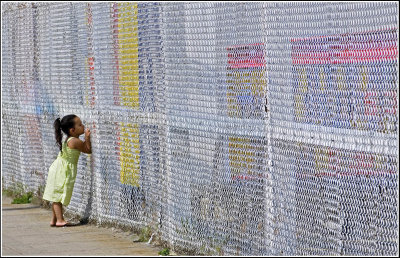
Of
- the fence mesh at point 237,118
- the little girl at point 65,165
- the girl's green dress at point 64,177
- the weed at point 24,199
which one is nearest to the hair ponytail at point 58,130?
the little girl at point 65,165

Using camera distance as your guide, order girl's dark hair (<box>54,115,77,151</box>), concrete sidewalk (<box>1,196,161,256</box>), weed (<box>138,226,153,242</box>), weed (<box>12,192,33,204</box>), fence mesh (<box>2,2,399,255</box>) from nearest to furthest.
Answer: fence mesh (<box>2,2,399,255</box>), concrete sidewalk (<box>1,196,161,256</box>), weed (<box>138,226,153,242</box>), girl's dark hair (<box>54,115,77,151</box>), weed (<box>12,192,33,204</box>)

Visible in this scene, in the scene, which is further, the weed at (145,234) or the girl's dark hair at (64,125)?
the girl's dark hair at (64,125)

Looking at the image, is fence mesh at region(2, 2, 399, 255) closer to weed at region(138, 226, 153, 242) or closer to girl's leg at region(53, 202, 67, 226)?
weed at region(138, 226, 153, 242)

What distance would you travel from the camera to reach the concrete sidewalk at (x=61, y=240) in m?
7.36

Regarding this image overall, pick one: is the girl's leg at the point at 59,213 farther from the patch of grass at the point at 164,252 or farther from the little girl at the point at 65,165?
the patch of grass at the point at 164,252

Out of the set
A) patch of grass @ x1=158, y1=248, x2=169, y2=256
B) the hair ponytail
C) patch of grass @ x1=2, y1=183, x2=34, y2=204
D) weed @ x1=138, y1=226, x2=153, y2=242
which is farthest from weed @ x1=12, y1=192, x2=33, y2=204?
patch of grass @ x1=158, y1=248, x2=169, y2=256

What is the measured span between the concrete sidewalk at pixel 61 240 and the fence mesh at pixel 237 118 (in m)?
0.22

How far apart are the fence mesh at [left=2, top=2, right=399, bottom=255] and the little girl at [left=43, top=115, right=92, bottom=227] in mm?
192

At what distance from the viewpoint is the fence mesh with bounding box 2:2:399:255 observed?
16.1ft

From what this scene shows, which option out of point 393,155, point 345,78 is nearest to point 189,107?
point 345,78

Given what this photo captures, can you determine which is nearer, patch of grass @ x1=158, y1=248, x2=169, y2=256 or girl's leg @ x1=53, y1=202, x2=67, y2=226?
Result: patch of grass @ x1=158, y1=248, x2=169, y2=256

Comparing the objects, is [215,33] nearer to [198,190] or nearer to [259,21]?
[259,21]

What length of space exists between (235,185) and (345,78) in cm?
155

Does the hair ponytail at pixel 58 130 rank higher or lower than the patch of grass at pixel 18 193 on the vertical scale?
higher
